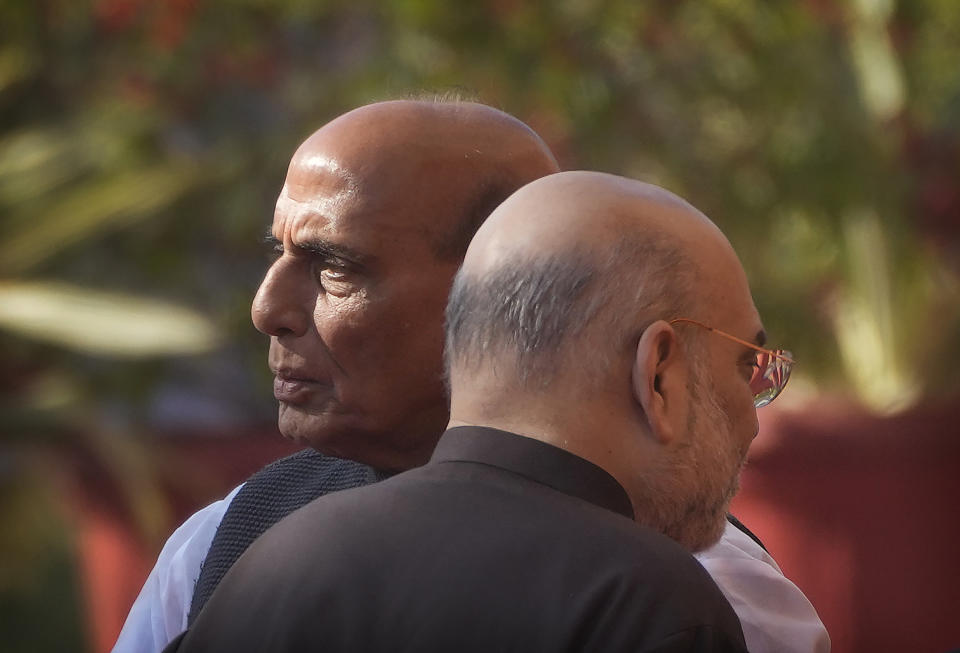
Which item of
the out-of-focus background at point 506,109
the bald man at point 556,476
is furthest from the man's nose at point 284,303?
the out-of-focus background at point 506,109

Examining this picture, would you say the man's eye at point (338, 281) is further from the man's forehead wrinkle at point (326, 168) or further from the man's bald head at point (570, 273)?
the man's bald head at point (570, 273)

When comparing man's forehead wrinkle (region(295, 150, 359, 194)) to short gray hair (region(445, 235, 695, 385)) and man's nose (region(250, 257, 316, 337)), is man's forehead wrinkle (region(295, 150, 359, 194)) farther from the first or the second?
short gray hair (region(445, 235, 695, 385))

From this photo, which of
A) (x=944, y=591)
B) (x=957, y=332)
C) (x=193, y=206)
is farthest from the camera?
(x=193, y=206)

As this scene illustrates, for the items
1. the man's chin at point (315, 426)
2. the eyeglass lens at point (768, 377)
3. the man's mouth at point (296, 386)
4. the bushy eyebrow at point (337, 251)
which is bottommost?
the man's chin at point (315, 426)

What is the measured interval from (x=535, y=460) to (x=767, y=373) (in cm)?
42

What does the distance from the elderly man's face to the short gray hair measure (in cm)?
41

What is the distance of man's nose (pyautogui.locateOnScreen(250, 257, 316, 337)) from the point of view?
6.81 feet

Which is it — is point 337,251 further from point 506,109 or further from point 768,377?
point 506,109

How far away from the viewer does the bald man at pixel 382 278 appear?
2037 mm

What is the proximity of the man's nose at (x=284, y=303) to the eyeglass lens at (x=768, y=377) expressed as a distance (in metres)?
0.65

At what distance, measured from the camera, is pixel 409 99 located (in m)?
2.23

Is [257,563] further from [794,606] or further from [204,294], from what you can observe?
[204,294]

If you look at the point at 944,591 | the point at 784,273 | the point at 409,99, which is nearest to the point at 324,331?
the point at 409,99

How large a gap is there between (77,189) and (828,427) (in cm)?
401
